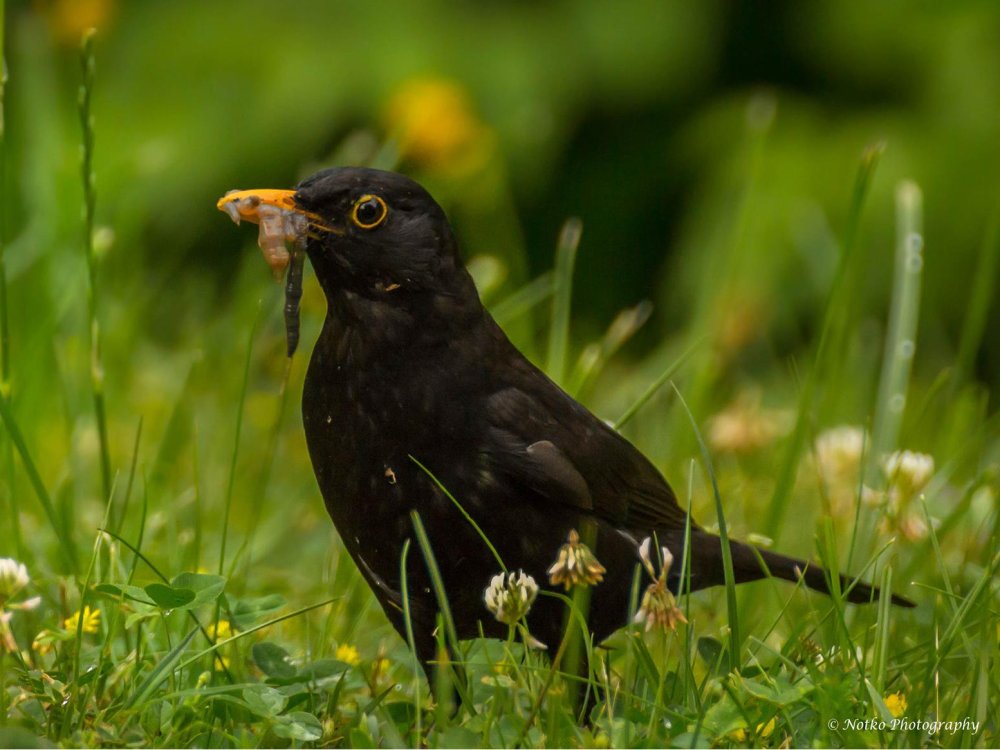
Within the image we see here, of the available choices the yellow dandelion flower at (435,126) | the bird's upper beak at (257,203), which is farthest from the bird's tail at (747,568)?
the yellow dandelion flower at (435,126)

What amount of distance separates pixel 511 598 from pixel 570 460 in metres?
0.45

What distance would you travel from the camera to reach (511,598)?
1.97 m

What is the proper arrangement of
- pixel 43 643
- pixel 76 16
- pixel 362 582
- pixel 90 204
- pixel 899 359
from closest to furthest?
pixel 43 643, pixel 90 204, pixel 362 582, pixel 899 359, pixel 76 16

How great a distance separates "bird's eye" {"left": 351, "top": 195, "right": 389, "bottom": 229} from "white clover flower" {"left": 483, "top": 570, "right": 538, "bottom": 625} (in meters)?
0.59

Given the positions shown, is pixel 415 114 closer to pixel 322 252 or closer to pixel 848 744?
pixel 322 252

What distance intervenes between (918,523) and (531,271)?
2.75 m

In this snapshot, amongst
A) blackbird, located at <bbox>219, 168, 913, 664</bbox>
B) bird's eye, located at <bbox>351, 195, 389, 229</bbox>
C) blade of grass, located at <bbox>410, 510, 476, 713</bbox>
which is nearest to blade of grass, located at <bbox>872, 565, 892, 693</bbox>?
blackbird, located at <bbox>219, 168, 913, 664</bbox>

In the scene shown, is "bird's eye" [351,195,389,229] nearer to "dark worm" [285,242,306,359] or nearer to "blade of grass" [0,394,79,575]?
"dark worm" [285,242,306,359]

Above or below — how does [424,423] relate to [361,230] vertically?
below

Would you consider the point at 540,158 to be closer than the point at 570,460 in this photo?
No

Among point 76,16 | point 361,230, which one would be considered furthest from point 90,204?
point 76,16

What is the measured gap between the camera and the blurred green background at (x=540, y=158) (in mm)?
4344

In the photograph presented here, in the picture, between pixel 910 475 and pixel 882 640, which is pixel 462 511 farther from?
pixel 910 475

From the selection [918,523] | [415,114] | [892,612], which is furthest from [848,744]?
[415,114]
